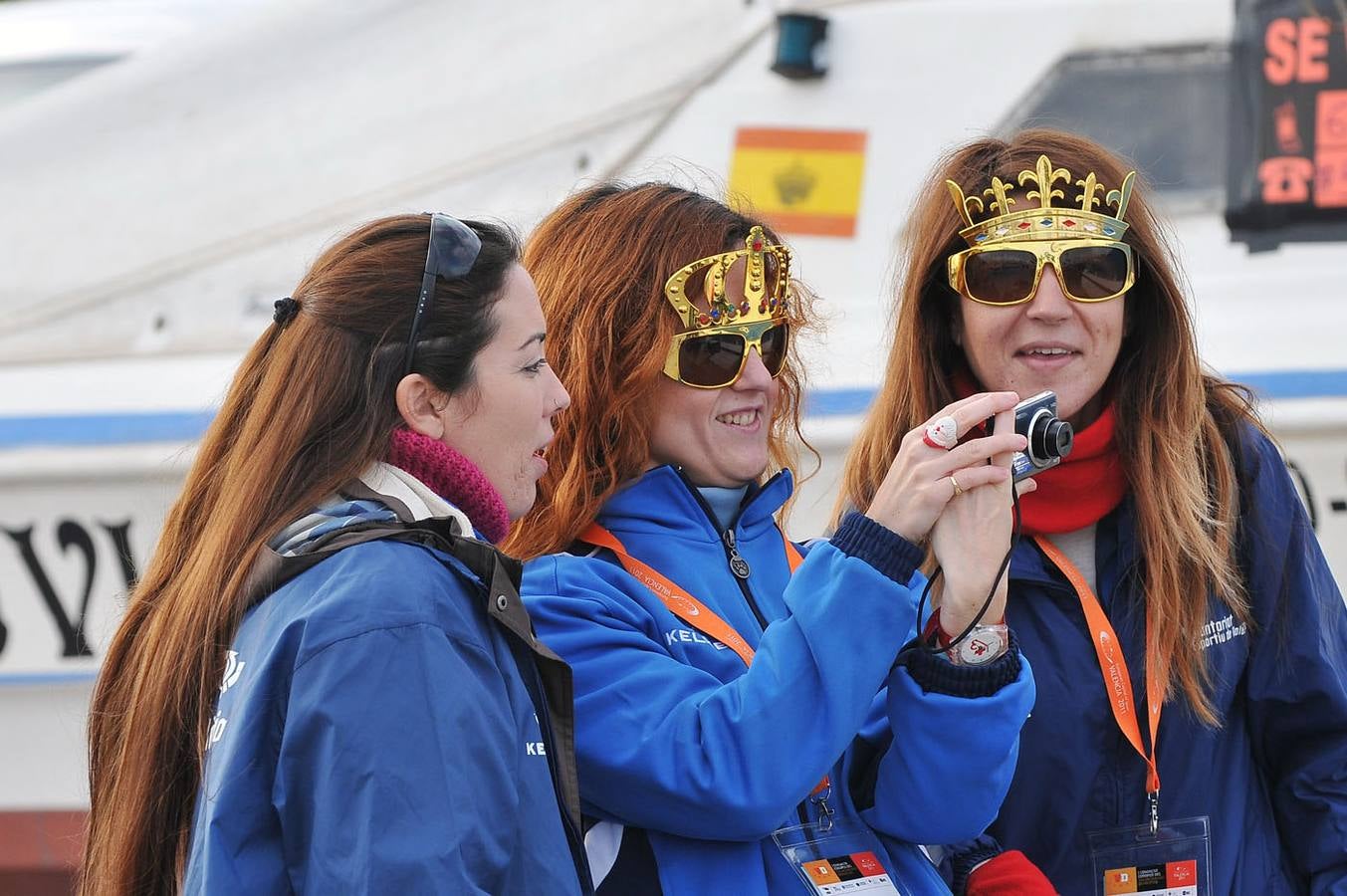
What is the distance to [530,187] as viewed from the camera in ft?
14.0

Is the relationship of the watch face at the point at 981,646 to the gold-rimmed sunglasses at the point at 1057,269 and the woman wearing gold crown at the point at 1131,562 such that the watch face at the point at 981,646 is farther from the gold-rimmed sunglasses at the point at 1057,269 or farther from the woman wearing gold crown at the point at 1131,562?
the gold-rimmed sunglasses at the point at 1057,269

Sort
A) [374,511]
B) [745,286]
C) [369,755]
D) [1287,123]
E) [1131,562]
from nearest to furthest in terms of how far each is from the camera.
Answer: [369,755]
[374,511]
[745,286]
[1131,562]
[1287,123]

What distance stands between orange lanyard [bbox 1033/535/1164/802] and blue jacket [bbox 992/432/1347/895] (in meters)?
0.02

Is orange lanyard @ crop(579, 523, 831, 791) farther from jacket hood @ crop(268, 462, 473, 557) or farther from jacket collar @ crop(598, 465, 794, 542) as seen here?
jacket hood @ crop(268, 462, 473, 557)

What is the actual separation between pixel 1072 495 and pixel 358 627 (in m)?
1.18

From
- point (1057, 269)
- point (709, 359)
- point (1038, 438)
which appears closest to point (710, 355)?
point (709, 359)

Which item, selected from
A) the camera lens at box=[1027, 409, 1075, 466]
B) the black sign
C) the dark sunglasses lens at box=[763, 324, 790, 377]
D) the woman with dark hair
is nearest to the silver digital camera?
the camera lens at box=[1027, 409, 1075, 466]

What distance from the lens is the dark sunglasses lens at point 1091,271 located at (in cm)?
232

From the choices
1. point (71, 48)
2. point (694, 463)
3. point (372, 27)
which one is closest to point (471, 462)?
point (694, 463)

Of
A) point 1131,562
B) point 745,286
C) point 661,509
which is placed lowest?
point 1131,562

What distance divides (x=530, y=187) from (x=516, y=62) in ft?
1.13

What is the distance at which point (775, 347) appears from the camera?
224 centimetres

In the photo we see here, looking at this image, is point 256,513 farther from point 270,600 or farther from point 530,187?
point 530,187

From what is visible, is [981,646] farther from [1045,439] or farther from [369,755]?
[369,755]
